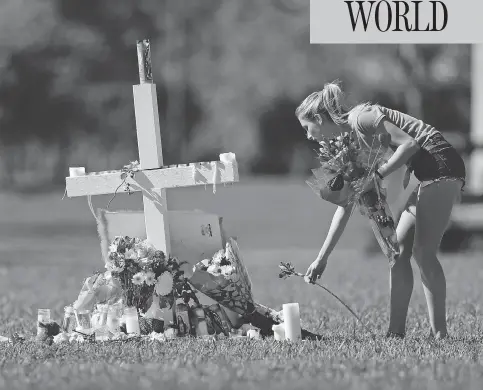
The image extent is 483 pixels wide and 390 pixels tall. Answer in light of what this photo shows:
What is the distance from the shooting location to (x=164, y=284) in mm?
6461

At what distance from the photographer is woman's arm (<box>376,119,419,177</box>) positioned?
19.4 ft

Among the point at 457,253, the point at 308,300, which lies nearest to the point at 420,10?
the point at 308,300

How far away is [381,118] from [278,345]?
4.39 ft

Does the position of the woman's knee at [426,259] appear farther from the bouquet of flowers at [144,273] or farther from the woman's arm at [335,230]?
the bouquet of flowers at [144,273]

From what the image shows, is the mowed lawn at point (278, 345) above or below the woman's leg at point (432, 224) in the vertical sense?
below

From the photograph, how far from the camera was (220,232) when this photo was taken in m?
6.75

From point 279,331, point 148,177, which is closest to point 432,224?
point 279,331

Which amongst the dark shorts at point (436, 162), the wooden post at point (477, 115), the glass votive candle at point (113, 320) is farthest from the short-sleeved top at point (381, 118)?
the wooden post at point (477, 115)

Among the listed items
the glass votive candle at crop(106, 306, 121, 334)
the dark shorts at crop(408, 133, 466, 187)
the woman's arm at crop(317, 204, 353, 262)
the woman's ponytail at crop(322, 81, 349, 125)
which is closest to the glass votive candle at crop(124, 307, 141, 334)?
the glass votive candle at crop(106, 306, 121, 334)

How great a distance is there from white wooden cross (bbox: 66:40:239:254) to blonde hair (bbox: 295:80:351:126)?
2.75ft

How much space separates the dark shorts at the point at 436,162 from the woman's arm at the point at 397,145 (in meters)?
0.17

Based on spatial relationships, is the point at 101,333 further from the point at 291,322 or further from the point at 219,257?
the point at 291,322

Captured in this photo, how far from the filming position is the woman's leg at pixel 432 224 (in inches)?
241

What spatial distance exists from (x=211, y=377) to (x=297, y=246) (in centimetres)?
1135
